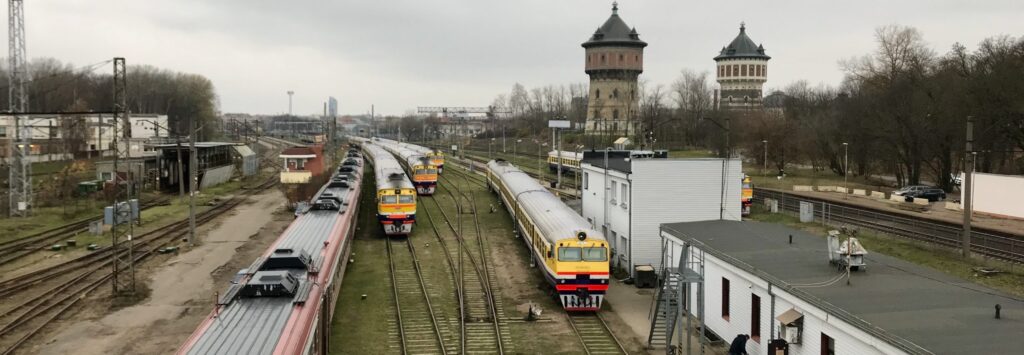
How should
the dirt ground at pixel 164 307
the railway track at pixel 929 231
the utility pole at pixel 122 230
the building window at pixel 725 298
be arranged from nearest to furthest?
the building window at pixel 725 298 → the dirt ground at pixel 164 307 → the utility pole at pixel 122 230 → the railway track at pixel 929 231

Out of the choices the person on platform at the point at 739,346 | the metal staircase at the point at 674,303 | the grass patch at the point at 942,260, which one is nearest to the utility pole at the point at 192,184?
the metal staircase at the point at 674,303

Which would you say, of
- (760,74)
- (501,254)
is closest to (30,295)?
(501,254)

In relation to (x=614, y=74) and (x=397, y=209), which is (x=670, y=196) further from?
(x=614, y=74)

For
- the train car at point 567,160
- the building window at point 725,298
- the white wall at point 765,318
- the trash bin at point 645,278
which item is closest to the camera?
the white wall at point 765,318

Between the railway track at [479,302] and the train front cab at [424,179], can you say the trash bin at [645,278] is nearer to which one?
the railway track at [479,302]

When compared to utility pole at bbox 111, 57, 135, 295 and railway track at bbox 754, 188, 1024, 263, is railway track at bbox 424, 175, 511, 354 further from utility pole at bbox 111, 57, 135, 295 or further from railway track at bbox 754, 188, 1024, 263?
railway track at bbox 754, 188, 1024, 263

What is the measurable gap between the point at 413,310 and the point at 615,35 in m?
92.9

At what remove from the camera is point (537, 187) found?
4238cm

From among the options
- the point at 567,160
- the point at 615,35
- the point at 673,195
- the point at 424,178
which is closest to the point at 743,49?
the point at 615,35

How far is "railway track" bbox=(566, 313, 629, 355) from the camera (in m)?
21.9

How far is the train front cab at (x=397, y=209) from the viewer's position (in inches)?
1544

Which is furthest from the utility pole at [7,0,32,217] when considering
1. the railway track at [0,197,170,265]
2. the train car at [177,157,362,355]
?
the train car at [177,157,362,355]

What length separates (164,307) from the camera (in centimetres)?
2684

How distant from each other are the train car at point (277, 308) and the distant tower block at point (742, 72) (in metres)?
123
